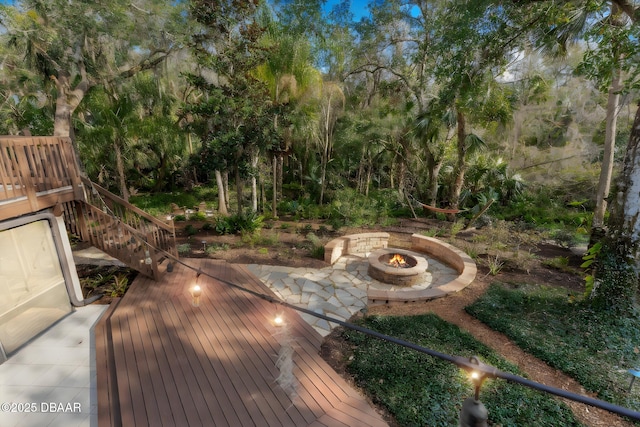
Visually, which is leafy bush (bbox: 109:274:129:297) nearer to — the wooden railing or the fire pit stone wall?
the wooden railing

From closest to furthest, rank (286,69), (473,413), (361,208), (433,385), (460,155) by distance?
(473,413) < (433,385) < (286,69) < (460,155) < (361,208)

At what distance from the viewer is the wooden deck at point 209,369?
2.96m

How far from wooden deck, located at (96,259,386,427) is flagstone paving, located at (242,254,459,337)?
634 millimetres

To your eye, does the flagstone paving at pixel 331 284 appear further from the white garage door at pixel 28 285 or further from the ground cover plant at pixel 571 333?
the white garage door at pixel 28 285

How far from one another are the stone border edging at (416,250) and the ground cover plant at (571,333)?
598mm

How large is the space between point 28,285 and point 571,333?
8.66 m

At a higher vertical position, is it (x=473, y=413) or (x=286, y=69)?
(x=286, y=69)

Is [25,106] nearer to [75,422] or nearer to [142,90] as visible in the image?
[142,90]

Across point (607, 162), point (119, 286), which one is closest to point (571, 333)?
point (607, 162)

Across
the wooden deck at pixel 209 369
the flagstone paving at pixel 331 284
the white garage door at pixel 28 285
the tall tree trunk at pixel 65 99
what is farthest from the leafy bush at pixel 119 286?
the tall tree trunk at pixel 65 99

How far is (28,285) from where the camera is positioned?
14.4 feet

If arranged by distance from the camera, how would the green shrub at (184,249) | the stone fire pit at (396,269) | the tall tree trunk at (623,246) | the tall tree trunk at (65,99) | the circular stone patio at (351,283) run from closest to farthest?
the tall tree trunk at (623,246) → the circular stone patio at (351,283) → the stone fire pit at (396,269) → the green shrub at (184,249) → the tall tree trunk at (65,99)

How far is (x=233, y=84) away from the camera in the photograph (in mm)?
7566

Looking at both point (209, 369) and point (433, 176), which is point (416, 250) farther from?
point (209, 369)
